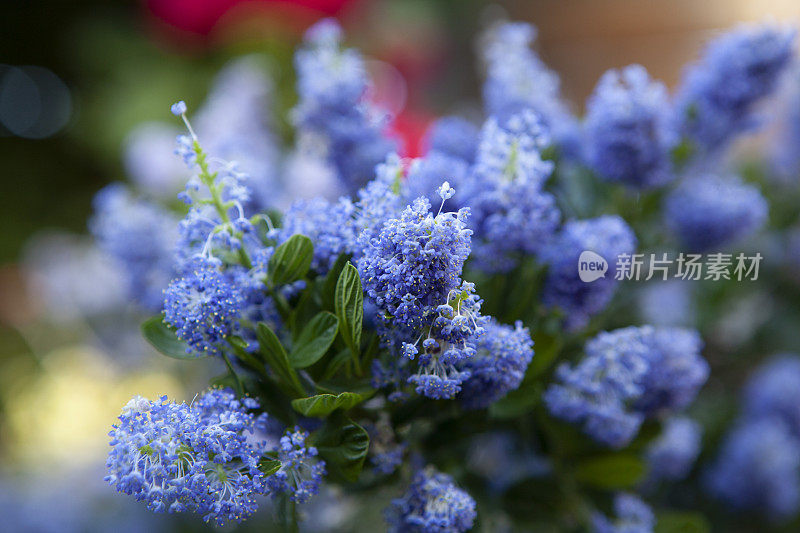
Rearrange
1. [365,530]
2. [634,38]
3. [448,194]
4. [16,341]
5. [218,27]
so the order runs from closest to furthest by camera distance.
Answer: [448,194] → [365,530] → [218,27] → [16,341] → [634,38]

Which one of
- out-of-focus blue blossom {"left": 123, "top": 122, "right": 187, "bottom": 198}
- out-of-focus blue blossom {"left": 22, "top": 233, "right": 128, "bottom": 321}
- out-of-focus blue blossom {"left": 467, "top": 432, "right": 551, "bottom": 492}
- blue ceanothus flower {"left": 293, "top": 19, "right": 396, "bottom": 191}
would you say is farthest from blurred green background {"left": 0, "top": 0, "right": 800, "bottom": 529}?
out-of-focus blue blossom {"left": 467, "top": 432, "right": 551, "bottom": 492}

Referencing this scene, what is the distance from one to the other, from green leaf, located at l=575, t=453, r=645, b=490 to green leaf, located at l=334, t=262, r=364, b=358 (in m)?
0.20

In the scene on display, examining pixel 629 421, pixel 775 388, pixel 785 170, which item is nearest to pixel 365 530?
pixel 629 421

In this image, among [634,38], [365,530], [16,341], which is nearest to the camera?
[365,530]

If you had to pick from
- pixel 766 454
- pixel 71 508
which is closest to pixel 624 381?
pixel 766 454

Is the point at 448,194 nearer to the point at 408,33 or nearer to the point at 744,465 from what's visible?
the point at 744,465

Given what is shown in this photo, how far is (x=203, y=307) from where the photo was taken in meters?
0.29

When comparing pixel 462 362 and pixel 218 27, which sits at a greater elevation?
pixel 218 27

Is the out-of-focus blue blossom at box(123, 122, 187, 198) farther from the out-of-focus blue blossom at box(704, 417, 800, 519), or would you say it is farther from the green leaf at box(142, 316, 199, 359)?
the out-of-focus blue blossom at box(704, 417, 800, 519)

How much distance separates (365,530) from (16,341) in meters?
0.91

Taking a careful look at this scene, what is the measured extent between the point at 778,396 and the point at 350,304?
460mm

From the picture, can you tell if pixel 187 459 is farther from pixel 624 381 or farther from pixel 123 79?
pixel 123 79

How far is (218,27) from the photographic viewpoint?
3.21 feet

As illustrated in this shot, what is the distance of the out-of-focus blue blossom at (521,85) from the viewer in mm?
445
